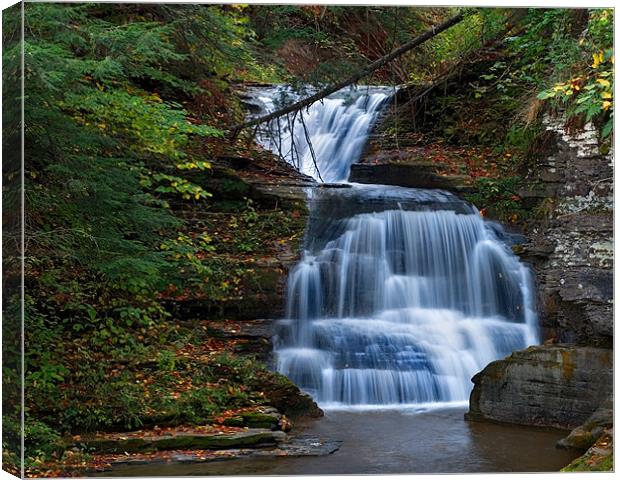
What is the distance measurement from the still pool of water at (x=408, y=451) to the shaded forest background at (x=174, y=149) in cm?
77

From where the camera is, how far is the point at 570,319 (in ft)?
23.2

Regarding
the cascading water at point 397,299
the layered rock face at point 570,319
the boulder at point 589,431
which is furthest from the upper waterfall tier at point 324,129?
the boulder at point 589,431

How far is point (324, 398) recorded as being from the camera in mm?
7035

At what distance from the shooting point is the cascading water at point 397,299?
283 inches

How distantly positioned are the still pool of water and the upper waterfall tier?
3.31m

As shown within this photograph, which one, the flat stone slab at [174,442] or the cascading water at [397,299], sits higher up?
the cascading water at [397,299]

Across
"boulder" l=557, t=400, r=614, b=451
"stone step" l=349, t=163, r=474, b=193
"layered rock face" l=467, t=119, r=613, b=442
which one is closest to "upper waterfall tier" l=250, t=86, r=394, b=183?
"stone step" l=349, t=163, r=474, b=193

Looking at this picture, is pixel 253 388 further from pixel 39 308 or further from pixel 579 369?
pixel 579 369

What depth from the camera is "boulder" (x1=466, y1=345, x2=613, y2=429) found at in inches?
255

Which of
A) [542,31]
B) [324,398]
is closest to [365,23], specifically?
[542,31]

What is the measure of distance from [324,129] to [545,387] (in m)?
3.96

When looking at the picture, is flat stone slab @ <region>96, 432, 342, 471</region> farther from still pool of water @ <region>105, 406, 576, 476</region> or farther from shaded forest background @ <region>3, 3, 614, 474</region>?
shaded forest background @ <region>3, 3, 614, 474</region>

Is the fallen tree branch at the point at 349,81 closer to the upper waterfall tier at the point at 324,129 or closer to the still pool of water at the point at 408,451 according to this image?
the upper waterfall tier at the point at 324,129

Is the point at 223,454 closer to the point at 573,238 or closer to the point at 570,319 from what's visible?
the point at 570,319
